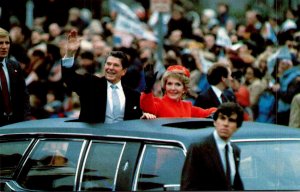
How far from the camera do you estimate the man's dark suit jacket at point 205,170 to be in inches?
260

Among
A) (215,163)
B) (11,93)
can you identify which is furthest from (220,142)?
(11,93)

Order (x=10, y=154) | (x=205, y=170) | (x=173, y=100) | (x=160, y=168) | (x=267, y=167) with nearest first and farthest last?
(x=205, y=170)
(x=267, y=167)
(x=160, y=168)
(x=10, y=154)
(x=173, y=100)

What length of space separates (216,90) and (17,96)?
1870 millimetres

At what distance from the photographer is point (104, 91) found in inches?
325

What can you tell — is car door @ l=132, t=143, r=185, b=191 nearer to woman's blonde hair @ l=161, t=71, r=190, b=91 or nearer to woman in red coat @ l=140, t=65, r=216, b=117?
woman in red coat @ l=140, t=65, r=216, b=117

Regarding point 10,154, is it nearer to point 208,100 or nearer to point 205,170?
point 205,170

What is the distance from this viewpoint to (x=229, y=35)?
1669cm

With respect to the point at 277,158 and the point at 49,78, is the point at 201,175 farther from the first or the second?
the point at 49,78

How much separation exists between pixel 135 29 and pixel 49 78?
2.82 metres

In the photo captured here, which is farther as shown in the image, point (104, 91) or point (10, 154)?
point (104, 91)

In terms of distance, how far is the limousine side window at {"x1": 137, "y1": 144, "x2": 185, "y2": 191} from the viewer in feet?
22.3

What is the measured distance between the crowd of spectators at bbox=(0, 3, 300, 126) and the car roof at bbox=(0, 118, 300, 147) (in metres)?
5.18

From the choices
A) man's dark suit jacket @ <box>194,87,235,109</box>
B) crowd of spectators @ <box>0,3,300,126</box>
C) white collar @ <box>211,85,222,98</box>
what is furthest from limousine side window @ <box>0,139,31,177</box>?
crowd of spectators @ <box>0,3,300,126</box>

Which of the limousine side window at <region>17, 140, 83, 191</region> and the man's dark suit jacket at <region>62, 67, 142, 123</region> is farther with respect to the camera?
the man's dark suit jacket at <region>62, 67, 142, 123</region>
